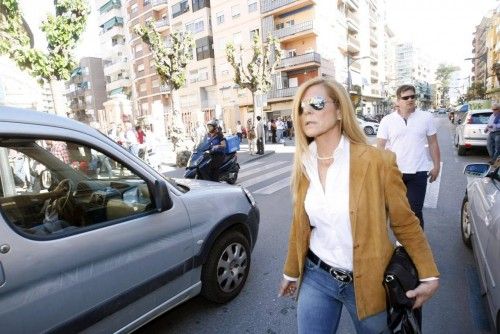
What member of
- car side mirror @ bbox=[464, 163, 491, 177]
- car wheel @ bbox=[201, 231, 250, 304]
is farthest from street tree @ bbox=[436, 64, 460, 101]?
car wheel @ bbox=[201, 231, 250, 304]

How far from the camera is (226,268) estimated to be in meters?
3.17

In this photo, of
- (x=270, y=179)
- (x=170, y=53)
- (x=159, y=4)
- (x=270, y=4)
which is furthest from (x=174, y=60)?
(x=159, y=4)

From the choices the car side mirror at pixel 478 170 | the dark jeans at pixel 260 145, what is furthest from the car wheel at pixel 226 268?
the dark jeans at pixel 260 145

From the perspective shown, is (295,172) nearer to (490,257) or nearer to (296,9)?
(490,257)

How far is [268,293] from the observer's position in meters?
3.35

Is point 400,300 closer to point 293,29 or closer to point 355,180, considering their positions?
point 355,180

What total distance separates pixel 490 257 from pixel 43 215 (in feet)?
9.92

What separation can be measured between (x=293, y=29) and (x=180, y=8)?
1561 centimetres

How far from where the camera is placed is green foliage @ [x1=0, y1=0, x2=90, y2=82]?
998cm

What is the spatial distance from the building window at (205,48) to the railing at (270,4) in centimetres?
750

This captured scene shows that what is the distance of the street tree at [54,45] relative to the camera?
32.2ft

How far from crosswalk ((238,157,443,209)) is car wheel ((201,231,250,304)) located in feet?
13.1

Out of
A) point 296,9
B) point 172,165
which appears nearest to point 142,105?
point 296,9

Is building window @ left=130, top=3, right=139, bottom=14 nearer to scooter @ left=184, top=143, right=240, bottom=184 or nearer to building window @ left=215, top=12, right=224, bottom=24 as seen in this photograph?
building window @ left=215, top=12, right=224, bottom=24
